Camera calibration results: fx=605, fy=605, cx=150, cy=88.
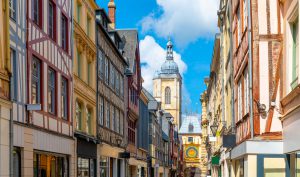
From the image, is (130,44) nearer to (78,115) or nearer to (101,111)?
(101,111)

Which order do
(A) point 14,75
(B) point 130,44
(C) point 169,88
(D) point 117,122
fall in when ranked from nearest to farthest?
(A) point 14,75 → (D) point 117,122 → (B) point 130,44 → (C) point 169,88

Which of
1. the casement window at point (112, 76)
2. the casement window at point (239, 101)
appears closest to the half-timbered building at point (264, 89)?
the casement window at point (239, 101)

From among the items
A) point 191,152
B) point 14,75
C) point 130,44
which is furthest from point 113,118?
point 191,152

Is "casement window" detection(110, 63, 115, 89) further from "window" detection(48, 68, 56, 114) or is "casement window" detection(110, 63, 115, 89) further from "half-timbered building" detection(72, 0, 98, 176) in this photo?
"window" detection(48, 68, 56, 114)

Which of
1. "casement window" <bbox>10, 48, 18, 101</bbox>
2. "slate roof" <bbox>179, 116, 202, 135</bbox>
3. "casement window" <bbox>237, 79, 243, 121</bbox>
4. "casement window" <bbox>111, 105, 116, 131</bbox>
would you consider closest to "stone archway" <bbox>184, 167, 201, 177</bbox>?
"slate roof" <bbox>179, 116, 202, 135</bbox>

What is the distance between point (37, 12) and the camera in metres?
19.4

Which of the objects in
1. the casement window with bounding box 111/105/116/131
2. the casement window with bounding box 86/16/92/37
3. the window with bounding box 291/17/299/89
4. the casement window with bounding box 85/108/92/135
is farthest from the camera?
the casement window with bounding box 111/105/116/131

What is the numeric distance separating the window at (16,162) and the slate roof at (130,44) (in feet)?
85.1

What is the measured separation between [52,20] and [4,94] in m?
7.48

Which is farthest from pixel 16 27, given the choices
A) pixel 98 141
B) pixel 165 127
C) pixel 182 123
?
pixel 182 123

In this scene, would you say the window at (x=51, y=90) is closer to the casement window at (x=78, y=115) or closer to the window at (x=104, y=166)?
the casement window at (x=78, y=115)

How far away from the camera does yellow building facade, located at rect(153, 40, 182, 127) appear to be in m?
168

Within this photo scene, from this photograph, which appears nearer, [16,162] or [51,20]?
[16,162]

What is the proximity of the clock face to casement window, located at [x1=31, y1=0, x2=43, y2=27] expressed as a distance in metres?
124
